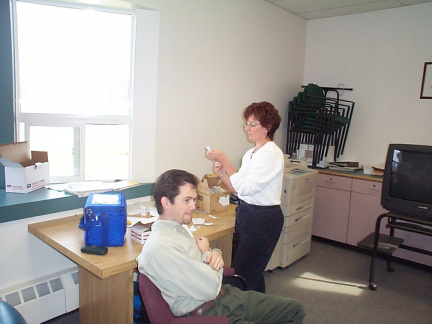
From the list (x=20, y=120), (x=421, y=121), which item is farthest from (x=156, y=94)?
(x=421, y=121)

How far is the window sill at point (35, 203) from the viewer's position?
7.11 feet

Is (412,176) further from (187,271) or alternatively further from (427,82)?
(187,271)

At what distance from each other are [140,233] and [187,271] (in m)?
0.66

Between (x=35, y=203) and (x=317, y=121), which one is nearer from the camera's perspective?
(x=35, y=203)

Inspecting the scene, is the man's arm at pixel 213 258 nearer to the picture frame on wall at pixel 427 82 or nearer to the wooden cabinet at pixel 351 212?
the wooden cabinet at pixel 351 212

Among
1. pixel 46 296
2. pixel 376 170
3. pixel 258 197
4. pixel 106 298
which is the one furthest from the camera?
pixel 376 170

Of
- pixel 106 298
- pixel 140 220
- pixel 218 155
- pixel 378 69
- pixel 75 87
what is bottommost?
pixel 106 298

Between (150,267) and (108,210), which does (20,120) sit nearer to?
(108,210)

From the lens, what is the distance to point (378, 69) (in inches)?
160

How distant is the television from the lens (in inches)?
116

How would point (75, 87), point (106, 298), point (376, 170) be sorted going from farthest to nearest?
1. point (376, 170)
2. point (75, 87)
3. point (106, 298)

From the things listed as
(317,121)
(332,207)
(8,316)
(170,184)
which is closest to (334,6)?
(317,121)

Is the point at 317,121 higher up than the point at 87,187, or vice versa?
the point at 317,121

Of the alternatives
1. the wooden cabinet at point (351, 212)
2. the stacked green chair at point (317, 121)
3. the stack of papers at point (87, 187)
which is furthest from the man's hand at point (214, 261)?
the stacked green chair at point (317, 121)
